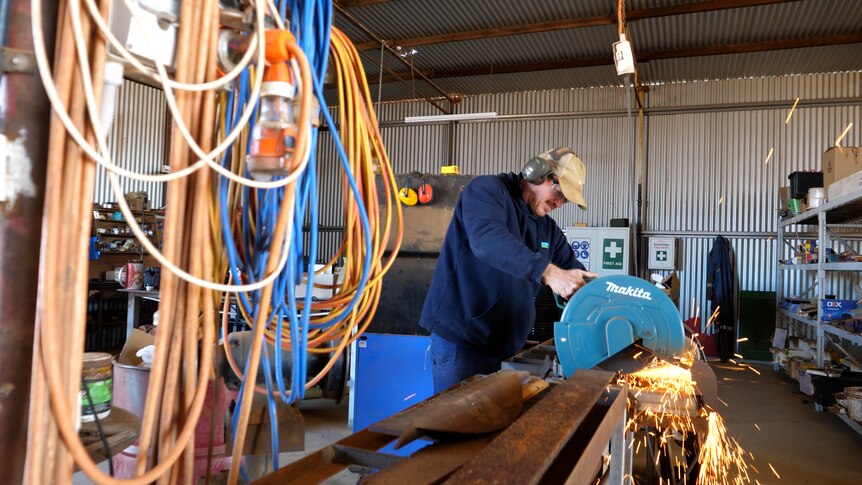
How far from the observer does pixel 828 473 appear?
3.35 metres

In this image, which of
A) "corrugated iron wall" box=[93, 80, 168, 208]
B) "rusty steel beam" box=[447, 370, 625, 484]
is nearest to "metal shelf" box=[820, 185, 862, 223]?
"rusty steel beam" box=[447, 370, 625, 484]

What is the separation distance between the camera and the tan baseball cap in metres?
2.20

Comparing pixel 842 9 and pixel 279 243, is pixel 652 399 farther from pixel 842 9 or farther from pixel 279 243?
pixel 842 9

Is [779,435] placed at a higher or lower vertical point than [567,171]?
lower

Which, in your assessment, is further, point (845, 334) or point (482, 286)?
point (845, 334)

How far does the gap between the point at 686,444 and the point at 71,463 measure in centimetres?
268

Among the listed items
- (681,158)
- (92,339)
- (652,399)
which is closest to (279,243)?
(652,399)

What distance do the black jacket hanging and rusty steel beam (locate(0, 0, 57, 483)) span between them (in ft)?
27.1

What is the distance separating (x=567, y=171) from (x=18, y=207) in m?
1.86

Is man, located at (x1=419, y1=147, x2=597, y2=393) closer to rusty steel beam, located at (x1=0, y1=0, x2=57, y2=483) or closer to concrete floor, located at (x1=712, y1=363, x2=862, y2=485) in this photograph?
rusty steel beam, located at (x1=0, y1=0, x2=57, y2=483)

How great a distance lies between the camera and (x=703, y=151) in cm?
823

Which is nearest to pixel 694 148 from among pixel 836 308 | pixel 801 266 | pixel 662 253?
pixel 662 253

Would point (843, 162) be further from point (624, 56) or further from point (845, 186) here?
point (624, 56)

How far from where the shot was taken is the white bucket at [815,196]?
5.56 meters
